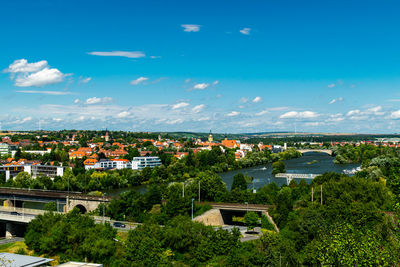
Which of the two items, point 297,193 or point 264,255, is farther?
point 297,193

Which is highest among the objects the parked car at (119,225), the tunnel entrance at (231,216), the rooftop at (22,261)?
the rooftop at (22,261)

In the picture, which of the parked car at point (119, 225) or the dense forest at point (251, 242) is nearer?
the dense forest at point (251, 242)

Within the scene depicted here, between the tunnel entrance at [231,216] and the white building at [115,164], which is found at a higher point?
the white building at [115,164]

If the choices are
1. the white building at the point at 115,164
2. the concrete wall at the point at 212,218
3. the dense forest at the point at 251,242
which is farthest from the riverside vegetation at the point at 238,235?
the white building at the point at 115,164

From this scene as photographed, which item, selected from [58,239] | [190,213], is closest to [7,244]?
[58,239]

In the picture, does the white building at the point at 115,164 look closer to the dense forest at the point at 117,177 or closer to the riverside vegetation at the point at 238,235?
the dense forest at the point at 117,177

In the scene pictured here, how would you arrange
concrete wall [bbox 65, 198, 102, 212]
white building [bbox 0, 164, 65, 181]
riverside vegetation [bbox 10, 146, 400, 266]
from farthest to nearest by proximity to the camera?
1. white building [bbox 0, 164, 65, 181]
2. concrete wall [bbox 65, 198, 102, 212]
3. riverside vegetation [bbox 10, 146, 400, 266]

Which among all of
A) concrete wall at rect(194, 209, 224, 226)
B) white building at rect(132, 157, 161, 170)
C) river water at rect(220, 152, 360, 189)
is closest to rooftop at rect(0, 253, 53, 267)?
concrete wall at rect(194, 209, 224, 226)

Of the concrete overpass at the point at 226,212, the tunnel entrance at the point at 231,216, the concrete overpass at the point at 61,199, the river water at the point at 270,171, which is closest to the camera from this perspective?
the concrete overpass at the point at 226,212

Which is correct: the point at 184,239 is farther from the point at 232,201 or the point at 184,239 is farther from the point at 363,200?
the point at 363,200

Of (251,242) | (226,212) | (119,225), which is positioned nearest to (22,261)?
(119,225)

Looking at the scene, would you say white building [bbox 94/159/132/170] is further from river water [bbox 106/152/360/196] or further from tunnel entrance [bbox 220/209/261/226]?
tunnel entrance [bbox 220/209/261/226]
